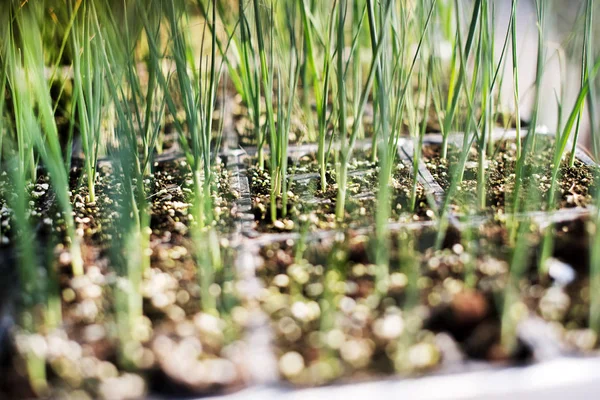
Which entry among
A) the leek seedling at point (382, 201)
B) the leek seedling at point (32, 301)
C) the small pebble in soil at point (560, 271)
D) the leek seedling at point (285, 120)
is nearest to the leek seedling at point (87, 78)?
the leek seedling at point (32, 301)

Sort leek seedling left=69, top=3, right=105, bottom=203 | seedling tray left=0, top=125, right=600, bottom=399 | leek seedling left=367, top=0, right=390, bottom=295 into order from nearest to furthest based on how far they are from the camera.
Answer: seedling tray left=0, top=125, right=600, bottom=399 → leek seedling left=367, top=0, right=390, bottom=295 → leek seedling left=69, top=3, right=105, bottom=203

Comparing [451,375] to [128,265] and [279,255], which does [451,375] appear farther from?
[128,265]

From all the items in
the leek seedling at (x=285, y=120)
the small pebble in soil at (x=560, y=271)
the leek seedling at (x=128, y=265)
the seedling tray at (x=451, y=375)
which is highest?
the leek seedling at (x=285, y=120)

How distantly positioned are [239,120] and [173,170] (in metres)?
0.34

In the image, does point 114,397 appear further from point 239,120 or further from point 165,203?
point 239,120

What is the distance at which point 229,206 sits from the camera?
3.06 ft

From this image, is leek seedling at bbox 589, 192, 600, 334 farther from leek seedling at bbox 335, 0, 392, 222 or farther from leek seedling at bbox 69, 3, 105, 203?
leek seedling at bbox 69, 3, 105, 203

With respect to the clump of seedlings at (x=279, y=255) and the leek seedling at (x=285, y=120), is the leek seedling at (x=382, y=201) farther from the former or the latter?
the leek seedling at (x=285, y=120)

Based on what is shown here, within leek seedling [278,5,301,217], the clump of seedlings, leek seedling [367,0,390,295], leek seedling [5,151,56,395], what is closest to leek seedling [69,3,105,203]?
the clump of seedlings

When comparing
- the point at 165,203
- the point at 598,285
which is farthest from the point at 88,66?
the point at 598,285

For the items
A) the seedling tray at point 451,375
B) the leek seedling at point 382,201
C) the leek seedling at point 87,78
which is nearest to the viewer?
the seedling tray at point 451,375

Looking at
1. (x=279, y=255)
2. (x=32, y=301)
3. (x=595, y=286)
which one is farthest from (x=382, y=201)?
(x=32, y=301)

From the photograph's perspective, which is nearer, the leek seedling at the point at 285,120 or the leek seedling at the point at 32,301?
the leek seedling at the point at 32,301

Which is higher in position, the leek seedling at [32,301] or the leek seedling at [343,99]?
the leek seedling at [343,99]
